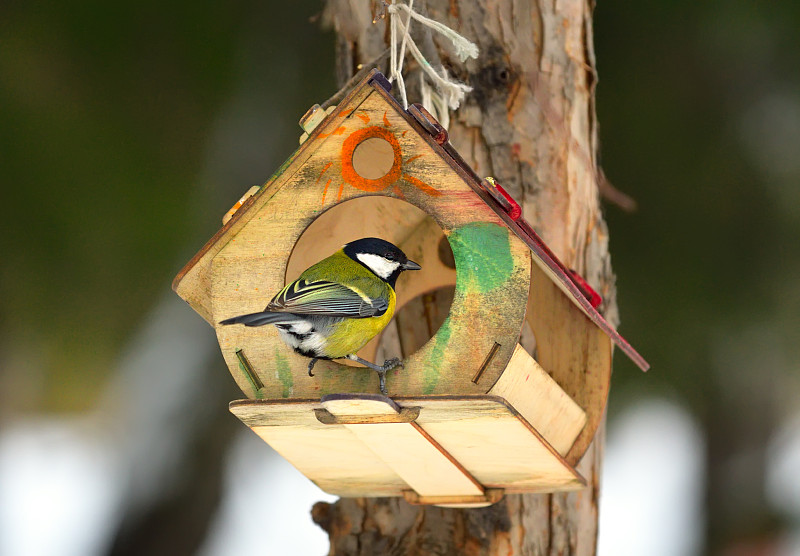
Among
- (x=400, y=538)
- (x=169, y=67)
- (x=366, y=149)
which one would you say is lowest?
(x=400, y=538)

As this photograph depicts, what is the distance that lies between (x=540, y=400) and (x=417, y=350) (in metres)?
0.39

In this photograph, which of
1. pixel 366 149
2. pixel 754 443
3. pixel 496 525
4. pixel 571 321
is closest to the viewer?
pixel 366 149

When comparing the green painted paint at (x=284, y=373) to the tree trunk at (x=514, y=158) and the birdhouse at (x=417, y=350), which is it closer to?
the birdhouse at (x=417, y=350)

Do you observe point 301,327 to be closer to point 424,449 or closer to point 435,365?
point 435,365

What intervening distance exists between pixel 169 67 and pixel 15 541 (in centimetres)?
241

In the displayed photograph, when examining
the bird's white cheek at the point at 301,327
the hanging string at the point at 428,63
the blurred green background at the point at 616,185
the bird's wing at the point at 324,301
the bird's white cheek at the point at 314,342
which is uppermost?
the blurred green background at the point at 616,185

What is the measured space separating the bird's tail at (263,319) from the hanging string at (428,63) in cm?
62

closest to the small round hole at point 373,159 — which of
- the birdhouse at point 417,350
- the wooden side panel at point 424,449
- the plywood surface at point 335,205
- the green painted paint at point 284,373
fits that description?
the birdhouse at point 417,350

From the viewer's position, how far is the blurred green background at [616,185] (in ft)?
16.5

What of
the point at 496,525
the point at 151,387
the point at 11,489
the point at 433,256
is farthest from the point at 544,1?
the point at 11,489

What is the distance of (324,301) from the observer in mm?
2439

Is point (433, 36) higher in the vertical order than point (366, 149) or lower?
higher

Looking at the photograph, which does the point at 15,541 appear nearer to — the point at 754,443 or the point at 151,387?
the point at 151,387

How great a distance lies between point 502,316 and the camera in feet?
8.08
